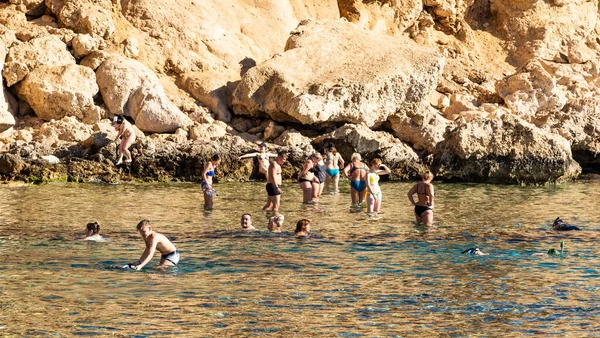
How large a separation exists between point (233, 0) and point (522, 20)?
40.5 ft

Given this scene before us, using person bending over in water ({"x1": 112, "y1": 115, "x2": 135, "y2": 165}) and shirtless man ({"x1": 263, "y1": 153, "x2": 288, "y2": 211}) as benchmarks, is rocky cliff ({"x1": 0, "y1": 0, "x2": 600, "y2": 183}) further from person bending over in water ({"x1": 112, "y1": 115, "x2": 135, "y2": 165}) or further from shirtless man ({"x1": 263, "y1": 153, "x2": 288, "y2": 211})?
shirtless man ({"x1": 263, "y1": 153, "x2": 288, "y2": 211})

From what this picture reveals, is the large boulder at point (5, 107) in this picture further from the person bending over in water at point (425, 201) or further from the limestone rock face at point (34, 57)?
the person bending over in water at point (425, 201)

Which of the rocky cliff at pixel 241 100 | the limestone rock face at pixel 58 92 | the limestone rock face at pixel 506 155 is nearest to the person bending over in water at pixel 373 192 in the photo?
the rocky cliff at pixel 241 100

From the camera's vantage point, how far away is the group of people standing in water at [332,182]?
61.8 feet

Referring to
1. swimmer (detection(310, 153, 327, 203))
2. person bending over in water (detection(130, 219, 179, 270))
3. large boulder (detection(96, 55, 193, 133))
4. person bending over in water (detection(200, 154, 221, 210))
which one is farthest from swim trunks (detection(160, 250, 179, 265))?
large boulder (detection(96, 55, 193, 133))

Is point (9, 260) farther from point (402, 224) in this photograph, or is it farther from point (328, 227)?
point (402, 224)

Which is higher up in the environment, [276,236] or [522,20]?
[522,20]

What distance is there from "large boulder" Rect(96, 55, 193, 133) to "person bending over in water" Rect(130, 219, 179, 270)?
1321cm

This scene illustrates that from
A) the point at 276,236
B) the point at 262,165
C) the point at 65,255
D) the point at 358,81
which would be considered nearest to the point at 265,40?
the point at 358,81

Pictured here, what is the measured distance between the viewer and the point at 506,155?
27109 millimetres

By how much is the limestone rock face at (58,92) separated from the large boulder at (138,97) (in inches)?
19.6

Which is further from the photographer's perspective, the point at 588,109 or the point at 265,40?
the point at 265,40

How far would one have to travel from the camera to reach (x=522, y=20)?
39750 millimetres

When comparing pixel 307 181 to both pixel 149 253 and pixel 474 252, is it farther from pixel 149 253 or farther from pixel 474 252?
pixel 149 253
